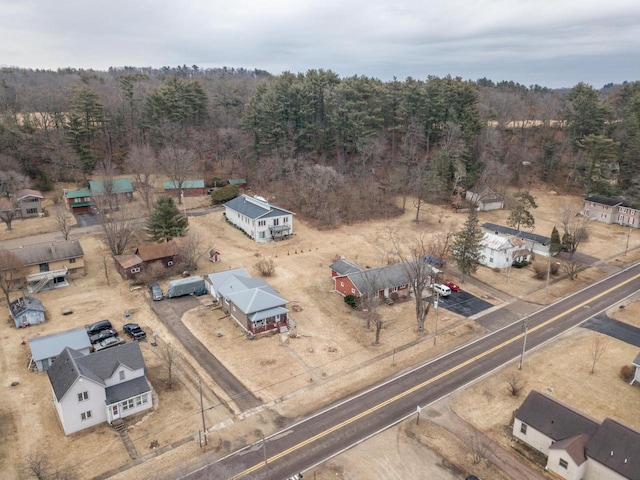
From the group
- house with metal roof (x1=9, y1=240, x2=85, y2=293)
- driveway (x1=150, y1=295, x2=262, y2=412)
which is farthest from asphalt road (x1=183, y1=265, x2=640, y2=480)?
house with metal roof (x1=9, y1=240, x2=85, y2=293)

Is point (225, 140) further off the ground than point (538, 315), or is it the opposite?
point (225, 140)

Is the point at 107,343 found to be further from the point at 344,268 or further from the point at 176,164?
the point at 176,164

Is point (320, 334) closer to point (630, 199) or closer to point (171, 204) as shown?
point (171, 204)

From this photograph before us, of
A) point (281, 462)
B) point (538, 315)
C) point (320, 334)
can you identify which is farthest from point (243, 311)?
point (538, 315)

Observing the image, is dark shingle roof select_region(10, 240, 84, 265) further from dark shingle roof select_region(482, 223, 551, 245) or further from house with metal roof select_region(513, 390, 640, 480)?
dark shingle roof select_region(482, 223, 551, 245)

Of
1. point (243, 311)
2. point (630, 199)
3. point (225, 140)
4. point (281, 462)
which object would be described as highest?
point (225, 140)
